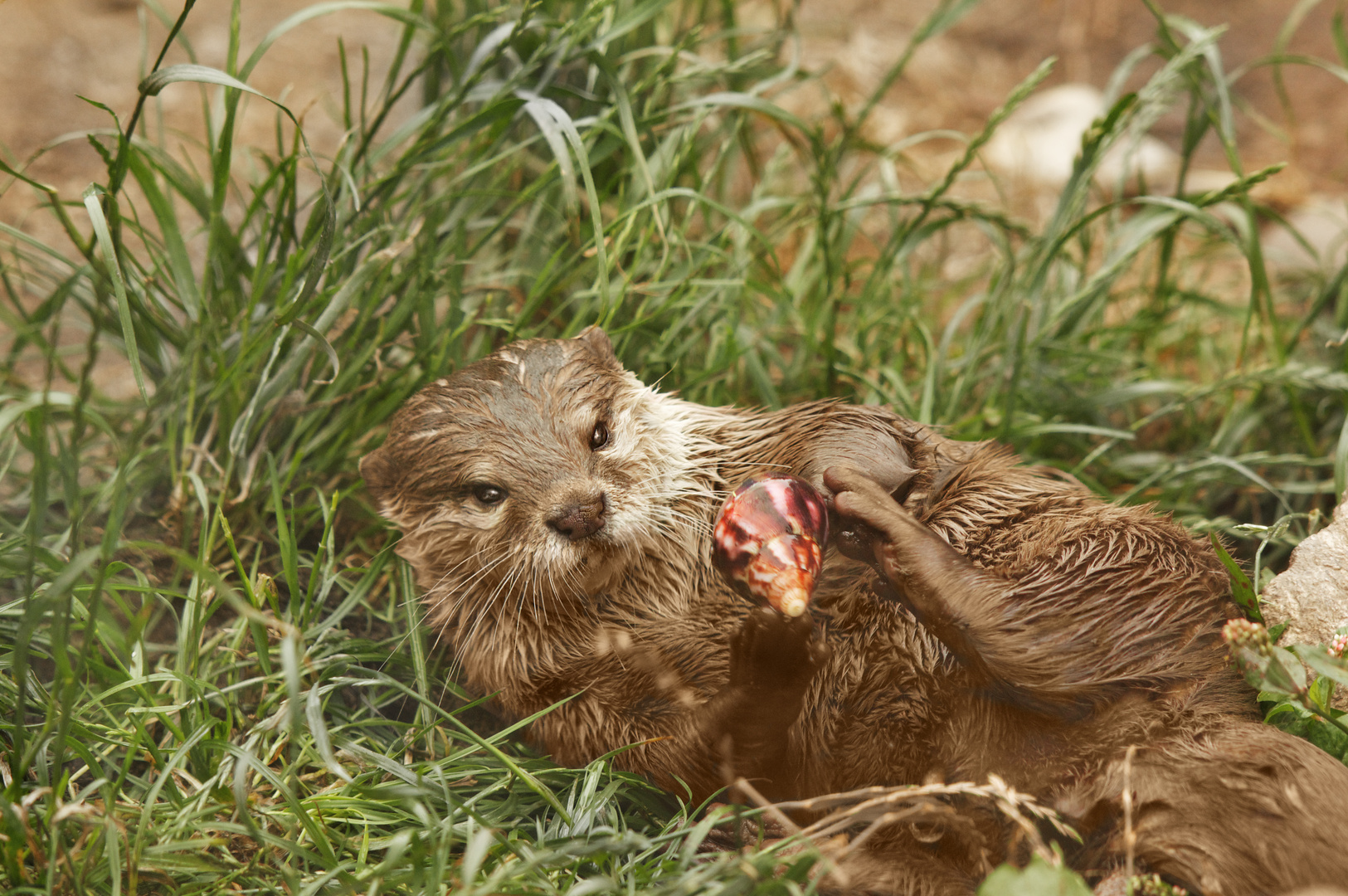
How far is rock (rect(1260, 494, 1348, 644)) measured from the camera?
1.91 m

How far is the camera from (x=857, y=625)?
74.5 inches

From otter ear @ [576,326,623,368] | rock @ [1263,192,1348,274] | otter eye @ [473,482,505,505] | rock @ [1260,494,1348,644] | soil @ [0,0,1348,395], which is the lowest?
rock @ [1260,494,1348,644]

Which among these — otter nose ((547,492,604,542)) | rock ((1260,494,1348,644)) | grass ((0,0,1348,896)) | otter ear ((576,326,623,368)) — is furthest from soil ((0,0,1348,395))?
otter nose ((547,492,604,542))

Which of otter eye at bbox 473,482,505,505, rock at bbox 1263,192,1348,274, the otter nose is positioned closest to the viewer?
the otter nose

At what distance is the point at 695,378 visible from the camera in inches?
105

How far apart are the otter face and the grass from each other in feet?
0.65

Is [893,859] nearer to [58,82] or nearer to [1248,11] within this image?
[58,82]

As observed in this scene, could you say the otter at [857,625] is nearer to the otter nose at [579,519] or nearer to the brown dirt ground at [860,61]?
the otter nose at [579,519]

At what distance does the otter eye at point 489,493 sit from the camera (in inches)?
78.4

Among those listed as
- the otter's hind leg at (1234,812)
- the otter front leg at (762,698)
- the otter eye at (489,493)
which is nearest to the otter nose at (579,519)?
the otter eye at (489,493)

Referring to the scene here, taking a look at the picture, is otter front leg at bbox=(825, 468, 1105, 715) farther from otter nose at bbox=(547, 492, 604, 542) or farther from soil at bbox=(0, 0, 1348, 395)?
soil at bbox=(0, 0, 1348, 395)

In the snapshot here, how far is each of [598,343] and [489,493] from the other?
1.55ft

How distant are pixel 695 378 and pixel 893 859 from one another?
1373 millimetres

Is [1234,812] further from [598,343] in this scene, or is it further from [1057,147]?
[1057,147]
